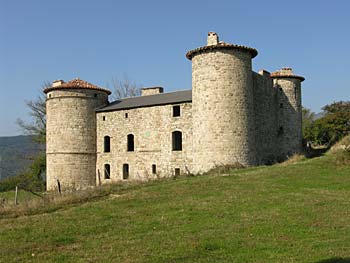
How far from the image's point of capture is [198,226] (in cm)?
1065

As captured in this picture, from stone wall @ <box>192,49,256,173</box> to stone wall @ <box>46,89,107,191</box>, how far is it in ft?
30.9

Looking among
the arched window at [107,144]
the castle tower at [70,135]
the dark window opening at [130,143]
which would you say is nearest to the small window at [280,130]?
the dark window opening at [130,143]

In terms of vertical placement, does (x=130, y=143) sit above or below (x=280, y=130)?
below

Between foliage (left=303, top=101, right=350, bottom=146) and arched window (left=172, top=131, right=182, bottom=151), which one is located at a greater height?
foliage (left=303, top=101, right=350, bottom=146)

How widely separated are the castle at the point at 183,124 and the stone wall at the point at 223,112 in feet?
0.18

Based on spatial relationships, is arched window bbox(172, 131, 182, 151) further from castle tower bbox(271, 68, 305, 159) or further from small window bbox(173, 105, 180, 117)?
castle tower bbox(271, 68, 305, 159)

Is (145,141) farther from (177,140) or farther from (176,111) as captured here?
(176,111)

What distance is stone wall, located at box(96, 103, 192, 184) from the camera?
26625 millimetres

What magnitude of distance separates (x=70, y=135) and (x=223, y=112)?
1178cm

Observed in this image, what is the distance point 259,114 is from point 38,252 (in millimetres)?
20246

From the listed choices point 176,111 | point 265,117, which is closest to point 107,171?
point 176,111

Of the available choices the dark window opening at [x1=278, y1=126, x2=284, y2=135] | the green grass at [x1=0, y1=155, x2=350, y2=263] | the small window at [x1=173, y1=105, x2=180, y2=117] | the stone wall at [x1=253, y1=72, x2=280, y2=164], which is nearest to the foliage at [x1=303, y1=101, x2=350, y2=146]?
the dark window opening at [x1=278, y1=126, x2=284, y2=135]

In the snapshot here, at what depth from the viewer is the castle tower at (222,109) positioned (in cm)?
2362

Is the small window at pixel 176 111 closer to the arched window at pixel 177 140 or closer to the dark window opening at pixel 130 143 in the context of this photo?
the arched window at pixel 177 140
